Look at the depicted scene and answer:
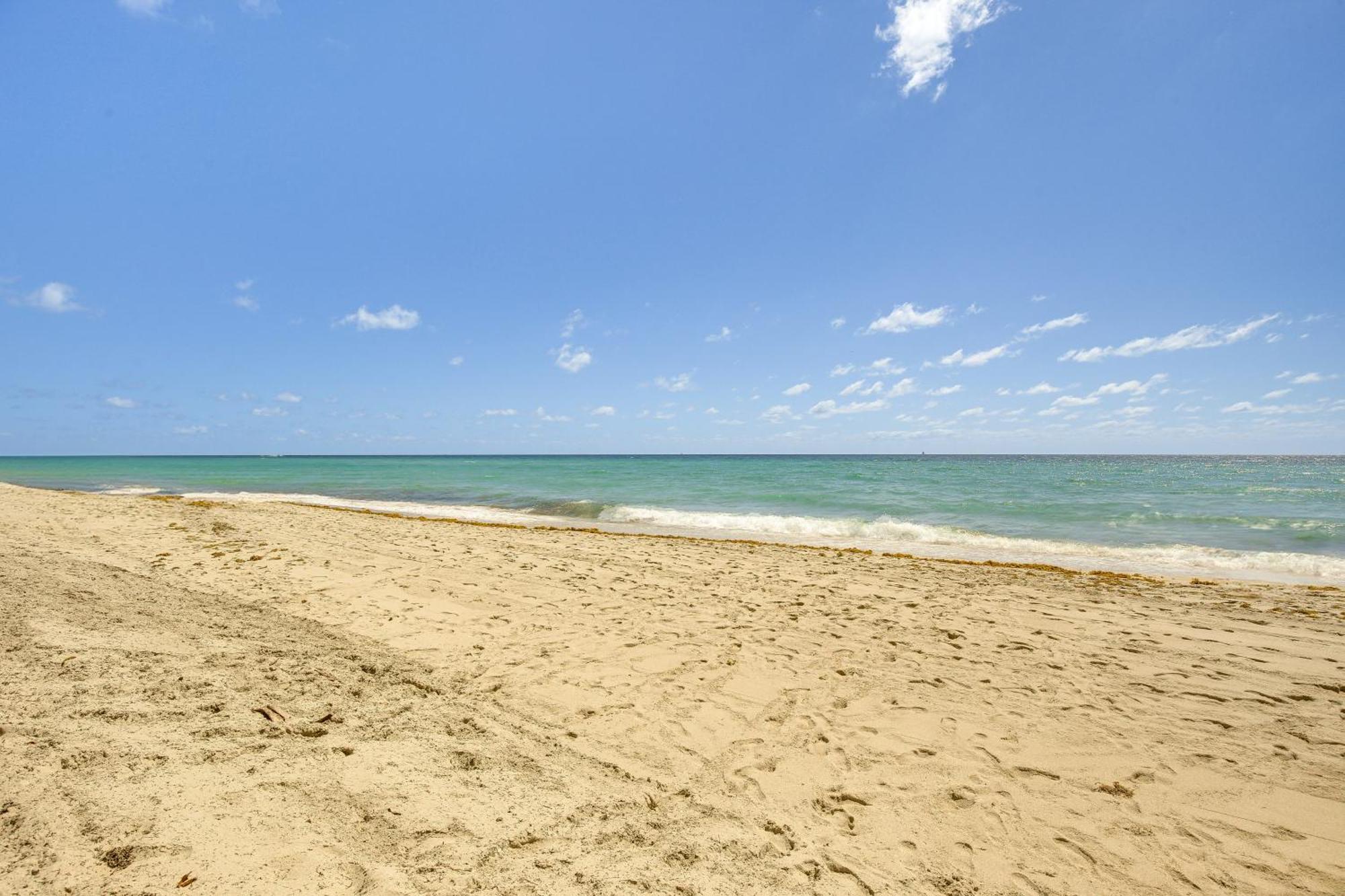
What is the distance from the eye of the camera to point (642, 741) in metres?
4.17

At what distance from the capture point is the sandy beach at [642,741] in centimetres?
266

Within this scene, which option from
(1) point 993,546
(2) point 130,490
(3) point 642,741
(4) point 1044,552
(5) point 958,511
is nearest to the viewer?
(3) point 642,741

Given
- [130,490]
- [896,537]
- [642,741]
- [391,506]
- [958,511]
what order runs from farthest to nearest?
1. [130,490]
2. [391,506]
3. [958,511]
4. [896,537]
5. [642,741]

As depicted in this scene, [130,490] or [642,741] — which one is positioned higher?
[130,490]

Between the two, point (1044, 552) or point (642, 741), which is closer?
point (642, 741)

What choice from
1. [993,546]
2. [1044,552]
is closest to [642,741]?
[993,546]

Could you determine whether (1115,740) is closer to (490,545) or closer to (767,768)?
(767,768)

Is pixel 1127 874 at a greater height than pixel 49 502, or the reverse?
pixel 49 502

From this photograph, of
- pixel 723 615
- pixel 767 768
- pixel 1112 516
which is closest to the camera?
pixel 767 768

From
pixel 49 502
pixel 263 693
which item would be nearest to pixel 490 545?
pixel 263 693

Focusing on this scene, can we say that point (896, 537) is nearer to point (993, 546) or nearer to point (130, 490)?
point (993, 546)

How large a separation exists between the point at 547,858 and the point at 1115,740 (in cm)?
468

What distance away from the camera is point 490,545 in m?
11.9

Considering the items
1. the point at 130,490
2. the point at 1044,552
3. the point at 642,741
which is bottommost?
the point at 1044,552
